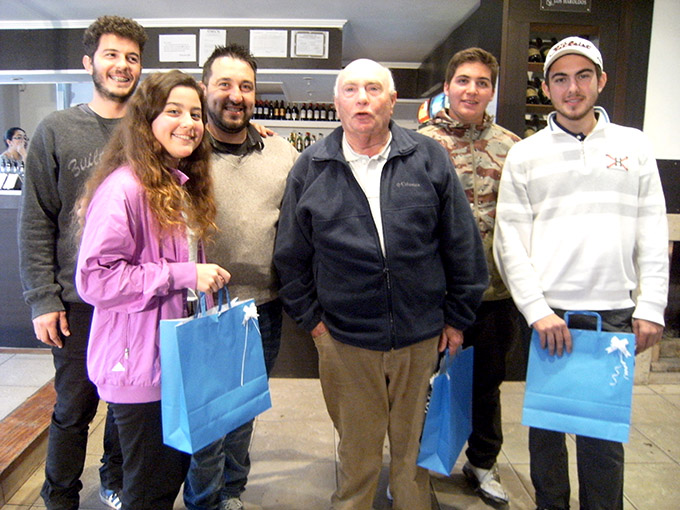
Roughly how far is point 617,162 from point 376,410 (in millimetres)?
1159

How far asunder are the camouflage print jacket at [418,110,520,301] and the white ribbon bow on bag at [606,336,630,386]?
1.77ft

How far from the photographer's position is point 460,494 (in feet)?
7.39

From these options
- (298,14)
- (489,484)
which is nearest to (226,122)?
(489,484)

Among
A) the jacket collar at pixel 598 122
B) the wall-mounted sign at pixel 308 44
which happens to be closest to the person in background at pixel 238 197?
the jacket collar at pixel 598 122

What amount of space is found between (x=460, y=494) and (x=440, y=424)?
0.69m

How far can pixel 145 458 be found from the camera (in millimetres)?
1448

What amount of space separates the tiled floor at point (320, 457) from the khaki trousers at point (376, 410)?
0.41 metres

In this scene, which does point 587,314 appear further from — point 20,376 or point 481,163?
point 20,376

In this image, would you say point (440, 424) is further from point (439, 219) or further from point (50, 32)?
point (50, 32)

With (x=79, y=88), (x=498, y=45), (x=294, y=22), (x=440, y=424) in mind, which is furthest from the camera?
(x=79, y=88)

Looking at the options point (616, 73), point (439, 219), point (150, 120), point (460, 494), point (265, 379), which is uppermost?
point (616, 73)

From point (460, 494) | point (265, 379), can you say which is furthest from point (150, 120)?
point (460, 494)

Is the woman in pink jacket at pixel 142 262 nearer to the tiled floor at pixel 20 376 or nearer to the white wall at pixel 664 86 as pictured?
the tiled floor at pixel 20 376

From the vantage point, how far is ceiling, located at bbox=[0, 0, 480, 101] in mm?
4938
